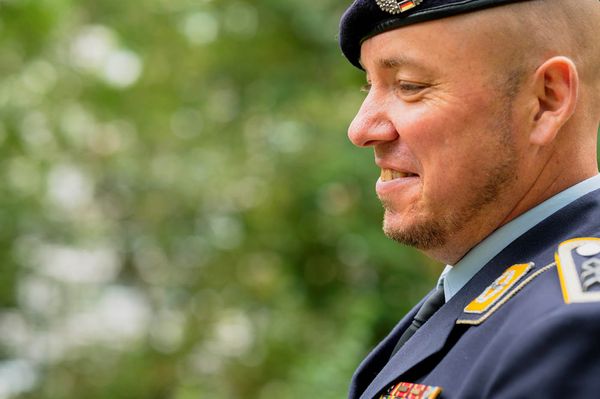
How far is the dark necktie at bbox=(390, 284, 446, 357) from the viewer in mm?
1960

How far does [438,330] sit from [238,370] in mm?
6464

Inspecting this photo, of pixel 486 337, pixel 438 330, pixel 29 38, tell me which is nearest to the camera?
pixel 486 337

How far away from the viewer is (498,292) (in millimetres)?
1600

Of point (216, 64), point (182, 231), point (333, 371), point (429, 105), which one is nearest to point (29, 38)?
point (216, 64)

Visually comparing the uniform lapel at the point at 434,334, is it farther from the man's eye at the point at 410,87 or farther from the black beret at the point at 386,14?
the black beret at the point at 386,14

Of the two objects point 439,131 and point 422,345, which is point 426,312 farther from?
point 439,131

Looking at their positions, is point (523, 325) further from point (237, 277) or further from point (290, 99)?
point (237, 277)

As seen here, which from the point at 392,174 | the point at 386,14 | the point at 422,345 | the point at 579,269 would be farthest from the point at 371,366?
the point at 386,14

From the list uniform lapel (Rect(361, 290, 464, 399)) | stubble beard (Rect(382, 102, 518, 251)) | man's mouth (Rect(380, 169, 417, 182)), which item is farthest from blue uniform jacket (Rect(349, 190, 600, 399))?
man's mouth (Rect(380, 169, 417, 182))

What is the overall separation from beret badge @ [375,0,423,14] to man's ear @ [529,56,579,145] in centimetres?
29

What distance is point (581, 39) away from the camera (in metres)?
1.73

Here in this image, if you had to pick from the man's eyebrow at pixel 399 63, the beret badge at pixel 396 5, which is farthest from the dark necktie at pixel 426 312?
the beret badge at pixel 396 5

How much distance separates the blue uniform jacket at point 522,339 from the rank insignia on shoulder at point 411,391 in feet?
0.05

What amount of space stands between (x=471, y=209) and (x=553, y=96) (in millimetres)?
284
